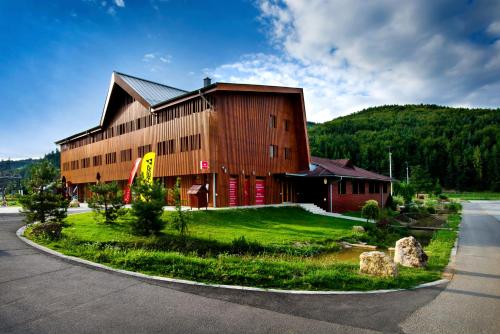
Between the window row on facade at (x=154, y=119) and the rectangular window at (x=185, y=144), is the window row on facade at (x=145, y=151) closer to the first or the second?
the rectangular window at (x=185, y=144)

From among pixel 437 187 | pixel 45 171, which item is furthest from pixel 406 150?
pixel 45 171

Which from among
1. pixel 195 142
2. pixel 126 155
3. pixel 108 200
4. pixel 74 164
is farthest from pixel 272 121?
pixel 74 164

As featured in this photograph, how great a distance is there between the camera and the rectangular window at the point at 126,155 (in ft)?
97.9

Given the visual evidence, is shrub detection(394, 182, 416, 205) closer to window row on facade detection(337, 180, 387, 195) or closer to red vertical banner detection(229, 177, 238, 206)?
window row on facade detection(337, 180, 387, 195)

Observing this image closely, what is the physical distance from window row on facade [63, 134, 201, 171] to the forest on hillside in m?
64.5

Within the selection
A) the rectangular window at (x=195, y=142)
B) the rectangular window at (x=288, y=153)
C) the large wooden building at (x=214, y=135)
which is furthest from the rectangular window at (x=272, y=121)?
the rectangular window at (x=195, y=142)

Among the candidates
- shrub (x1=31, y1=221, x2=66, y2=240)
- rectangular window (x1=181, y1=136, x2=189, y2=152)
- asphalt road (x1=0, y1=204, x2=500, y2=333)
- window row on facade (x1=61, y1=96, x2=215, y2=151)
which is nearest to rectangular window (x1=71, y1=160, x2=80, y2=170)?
window row on facade (x1=61, y1=96, x2=215, y2=151)

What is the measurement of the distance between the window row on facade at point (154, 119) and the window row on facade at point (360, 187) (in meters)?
13.8

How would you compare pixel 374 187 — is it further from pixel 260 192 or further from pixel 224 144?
pixel 224 144

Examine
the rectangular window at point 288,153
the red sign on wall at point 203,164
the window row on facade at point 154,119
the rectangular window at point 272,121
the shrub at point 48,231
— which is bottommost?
the shrub at point 48,231

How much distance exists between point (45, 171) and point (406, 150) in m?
105

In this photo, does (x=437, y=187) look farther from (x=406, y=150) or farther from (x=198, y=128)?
(x=198, y=128)

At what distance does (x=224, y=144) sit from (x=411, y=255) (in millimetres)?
15287

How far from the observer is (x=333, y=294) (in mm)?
6488
